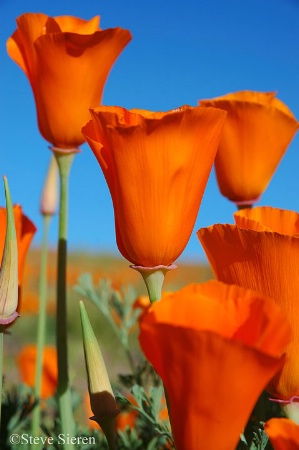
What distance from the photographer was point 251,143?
1326 millimetres

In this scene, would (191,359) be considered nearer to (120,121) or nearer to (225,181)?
(120,121)

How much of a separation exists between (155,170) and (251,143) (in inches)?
20.2

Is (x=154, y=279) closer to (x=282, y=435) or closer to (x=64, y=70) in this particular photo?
(x=282, y=435)

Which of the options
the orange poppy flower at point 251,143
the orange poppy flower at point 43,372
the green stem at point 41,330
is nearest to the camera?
the orange poppy flower at point 251,143

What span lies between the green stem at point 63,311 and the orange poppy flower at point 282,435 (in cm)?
50

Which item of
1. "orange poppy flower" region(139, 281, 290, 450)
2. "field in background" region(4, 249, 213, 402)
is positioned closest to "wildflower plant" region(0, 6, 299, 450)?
"orange poppy flower" region(139, 281, 290, 450)

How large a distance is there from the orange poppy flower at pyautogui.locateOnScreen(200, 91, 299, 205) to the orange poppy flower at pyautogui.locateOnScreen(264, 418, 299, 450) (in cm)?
68

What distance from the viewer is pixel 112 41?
122cm

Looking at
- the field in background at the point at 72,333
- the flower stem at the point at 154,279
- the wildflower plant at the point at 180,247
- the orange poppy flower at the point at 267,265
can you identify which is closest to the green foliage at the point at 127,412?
the wildflower plant at the point at 180,247

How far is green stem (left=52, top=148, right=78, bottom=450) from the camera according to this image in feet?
3.90

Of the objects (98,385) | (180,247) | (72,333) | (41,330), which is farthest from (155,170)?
(72,333)

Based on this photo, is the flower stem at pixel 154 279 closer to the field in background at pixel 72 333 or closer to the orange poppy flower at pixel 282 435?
the orange poppy flower at pixel 282 435

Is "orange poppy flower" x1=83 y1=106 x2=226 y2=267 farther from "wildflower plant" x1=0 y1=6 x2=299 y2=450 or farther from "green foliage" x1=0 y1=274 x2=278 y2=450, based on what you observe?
"green foliage" x1=0 y1=274 x2=278 y2=450

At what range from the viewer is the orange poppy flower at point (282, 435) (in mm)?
705
